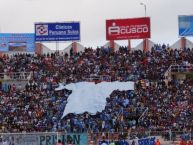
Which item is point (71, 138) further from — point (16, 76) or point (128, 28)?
point (128, 28)

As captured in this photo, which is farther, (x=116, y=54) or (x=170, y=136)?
(x=116, y=54)

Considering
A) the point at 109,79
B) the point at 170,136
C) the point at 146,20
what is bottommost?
the point at 170,136

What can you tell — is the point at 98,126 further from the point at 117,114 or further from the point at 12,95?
the point at 12,95

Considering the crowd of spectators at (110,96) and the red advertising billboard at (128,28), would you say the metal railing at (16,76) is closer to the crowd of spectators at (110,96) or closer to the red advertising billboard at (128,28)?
the crowd of spectators at (110,96)

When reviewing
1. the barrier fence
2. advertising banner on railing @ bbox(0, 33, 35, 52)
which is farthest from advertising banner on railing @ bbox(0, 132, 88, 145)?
advertising banner on railing @ bbox(0, 33, 35, 52)

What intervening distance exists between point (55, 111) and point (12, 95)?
5825mm

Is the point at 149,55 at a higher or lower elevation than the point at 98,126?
higher

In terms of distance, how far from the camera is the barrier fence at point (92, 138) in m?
39.5

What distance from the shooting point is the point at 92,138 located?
4300 cm

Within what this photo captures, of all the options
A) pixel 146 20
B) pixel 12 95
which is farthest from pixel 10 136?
pixel 146 20

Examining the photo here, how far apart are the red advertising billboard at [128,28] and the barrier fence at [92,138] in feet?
73.1

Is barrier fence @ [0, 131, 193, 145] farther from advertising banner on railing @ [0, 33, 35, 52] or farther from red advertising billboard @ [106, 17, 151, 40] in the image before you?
advertising banner on railing @ [0, 33, 35, 52]

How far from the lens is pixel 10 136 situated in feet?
132

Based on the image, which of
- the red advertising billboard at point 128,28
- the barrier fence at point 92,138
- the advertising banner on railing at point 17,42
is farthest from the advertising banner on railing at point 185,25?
the barrier fence at point 92,138
